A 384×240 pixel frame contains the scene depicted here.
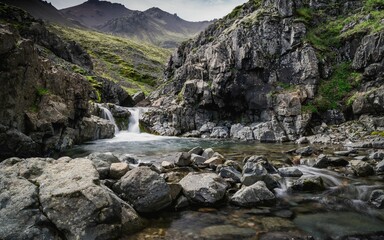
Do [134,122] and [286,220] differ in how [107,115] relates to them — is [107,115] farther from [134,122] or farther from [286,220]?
[286,220]

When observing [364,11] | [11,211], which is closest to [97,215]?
[11,211]

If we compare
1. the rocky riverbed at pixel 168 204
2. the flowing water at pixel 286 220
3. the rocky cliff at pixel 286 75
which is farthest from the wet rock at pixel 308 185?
the rocky cliff at pixel 286 75

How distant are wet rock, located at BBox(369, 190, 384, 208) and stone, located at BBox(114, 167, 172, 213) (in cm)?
863

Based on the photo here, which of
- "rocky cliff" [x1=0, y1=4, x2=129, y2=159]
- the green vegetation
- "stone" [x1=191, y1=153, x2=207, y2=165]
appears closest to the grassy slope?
"rocky cliff" [x1=0, y1=4, x2=129, y2=159]

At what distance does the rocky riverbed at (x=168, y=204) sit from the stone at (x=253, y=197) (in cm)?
4

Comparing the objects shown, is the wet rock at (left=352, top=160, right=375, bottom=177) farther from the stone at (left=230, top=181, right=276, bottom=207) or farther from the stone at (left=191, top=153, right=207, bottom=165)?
the stone at (left=191, top=153, right=207, bottom=165)

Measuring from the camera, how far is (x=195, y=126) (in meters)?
51.0

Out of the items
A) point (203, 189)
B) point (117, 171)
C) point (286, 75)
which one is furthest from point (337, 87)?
point (117, 171)

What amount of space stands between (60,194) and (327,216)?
9625 mm

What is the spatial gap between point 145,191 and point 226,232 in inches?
140

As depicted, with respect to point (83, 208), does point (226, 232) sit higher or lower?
lower

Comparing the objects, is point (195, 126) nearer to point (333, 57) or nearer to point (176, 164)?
point (333, 57)

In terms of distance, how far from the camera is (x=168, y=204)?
10852 mm

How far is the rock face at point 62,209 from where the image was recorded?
24.5 ft
